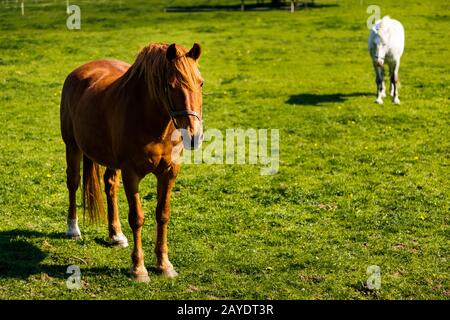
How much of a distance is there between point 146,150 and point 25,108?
11.9 meters

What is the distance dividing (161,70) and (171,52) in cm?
31

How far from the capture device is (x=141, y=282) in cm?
770

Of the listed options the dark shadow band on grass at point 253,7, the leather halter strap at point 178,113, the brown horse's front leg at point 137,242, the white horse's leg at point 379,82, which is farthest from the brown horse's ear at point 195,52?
the dark shadow band on grass at point 253,7

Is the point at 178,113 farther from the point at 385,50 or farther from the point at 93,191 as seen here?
the point at 385,50

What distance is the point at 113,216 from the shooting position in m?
8.92

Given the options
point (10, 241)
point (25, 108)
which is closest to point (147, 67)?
point (10, 241)

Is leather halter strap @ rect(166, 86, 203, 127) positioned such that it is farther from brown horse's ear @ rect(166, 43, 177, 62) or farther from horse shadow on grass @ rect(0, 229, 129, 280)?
horse shadow on grass @ rect(0, 229, 129, 280)

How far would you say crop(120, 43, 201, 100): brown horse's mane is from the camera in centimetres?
655

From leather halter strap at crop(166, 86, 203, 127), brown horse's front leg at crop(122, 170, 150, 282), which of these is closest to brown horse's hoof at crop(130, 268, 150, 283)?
brown horse's front leg at crop(122, 170, 150, 282)

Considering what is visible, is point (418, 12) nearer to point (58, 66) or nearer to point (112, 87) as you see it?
point (58, 66)

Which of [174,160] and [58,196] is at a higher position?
[174,160]

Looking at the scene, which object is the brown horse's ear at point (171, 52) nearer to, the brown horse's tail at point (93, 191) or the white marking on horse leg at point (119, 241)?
the brown horse's tail at point (93, 191)

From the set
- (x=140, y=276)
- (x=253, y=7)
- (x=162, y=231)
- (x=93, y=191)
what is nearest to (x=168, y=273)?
(x=140, y=276)

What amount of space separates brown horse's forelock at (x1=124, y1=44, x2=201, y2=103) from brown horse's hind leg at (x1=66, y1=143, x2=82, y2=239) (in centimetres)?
203
